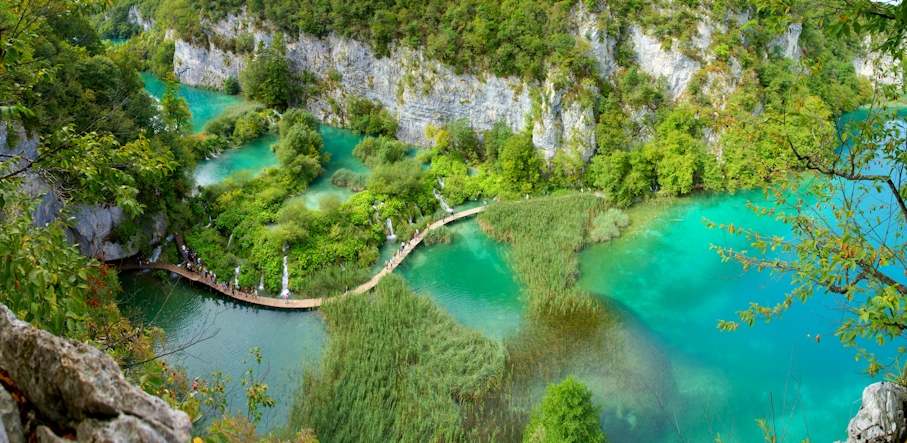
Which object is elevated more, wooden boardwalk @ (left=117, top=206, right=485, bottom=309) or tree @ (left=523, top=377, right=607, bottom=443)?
tree @ (left=523, top=377, right=607, bottom=443)

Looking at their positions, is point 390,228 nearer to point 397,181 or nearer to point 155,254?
point 397,181

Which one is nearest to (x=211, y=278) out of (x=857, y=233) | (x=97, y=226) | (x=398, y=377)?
(x=97, y=226)

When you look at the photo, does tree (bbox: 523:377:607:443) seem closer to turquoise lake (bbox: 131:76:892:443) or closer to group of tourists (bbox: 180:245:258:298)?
turquoise lake (bbox: 131:76:892:443)

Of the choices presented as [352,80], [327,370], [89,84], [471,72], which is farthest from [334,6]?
[327,370]

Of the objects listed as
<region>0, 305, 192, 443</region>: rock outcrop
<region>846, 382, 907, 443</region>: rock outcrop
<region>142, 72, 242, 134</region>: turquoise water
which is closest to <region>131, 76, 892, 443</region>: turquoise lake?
<region>846, 382, 907, 443</region>: rock outcrop

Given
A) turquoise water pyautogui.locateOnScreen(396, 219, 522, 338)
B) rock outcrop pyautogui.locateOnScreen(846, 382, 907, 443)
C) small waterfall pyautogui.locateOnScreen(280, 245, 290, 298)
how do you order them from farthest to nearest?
small waterfall pyautogui.locateOnScreen(280, 245, 290, 298)
turquoise water pyautogui.locateOnScreen(396, 219, 522, 338)
rock outcrop pyautogui.locateOnScreen(846, 382, 907, 443)

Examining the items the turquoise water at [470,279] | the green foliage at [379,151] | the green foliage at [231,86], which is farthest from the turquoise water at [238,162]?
the turquoise water at [470,279]
